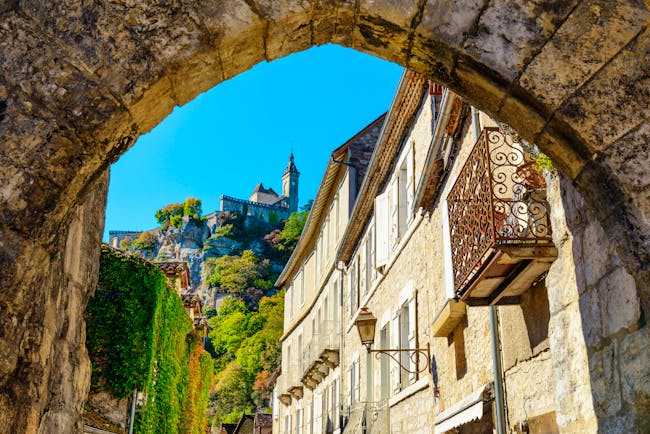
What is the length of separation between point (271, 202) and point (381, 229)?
308 feet

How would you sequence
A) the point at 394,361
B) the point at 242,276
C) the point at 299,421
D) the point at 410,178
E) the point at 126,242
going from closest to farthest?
the point at 394,361, the point at 410,178, the point at 299,421, the point at 242,276, the point at 126,242

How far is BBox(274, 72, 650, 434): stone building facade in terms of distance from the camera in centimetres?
305

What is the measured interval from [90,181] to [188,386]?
1668 centimetres

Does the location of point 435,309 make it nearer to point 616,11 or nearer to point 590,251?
point 590,251

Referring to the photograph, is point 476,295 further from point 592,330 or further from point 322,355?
point 322,355

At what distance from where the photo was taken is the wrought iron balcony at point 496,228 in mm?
4488

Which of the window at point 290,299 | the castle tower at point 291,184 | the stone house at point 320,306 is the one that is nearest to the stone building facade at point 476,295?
the stone house at point 320,306

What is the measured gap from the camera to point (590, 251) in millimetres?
3139

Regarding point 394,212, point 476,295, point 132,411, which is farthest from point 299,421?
point 476,295

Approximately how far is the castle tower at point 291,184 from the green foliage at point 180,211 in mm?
15531

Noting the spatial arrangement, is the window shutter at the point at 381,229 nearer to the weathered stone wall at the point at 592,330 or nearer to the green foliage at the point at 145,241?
the weathered stone wall at the point at 592,330

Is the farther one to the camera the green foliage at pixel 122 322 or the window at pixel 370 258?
the window at pixel 370 258

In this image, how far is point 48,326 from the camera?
2791 mm

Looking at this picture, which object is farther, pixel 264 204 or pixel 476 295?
pixel 264 204
